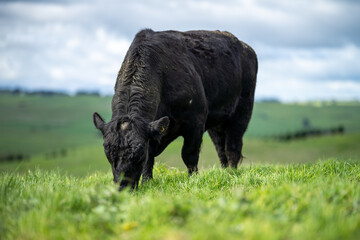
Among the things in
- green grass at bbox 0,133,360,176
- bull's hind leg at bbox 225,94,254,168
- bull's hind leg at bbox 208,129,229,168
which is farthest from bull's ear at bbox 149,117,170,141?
green grass at bbox 0,133,360,176

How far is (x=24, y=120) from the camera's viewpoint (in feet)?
477

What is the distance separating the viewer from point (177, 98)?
8.10m

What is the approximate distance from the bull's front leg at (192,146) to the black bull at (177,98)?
0.02 meters

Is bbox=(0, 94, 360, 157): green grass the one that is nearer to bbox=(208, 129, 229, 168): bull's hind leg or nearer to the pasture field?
bbox=(208, 129, 229, 168): bull's hind leg

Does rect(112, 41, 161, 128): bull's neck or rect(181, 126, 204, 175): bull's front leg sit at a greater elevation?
rect(112, 41, 161, 128): bull's neck

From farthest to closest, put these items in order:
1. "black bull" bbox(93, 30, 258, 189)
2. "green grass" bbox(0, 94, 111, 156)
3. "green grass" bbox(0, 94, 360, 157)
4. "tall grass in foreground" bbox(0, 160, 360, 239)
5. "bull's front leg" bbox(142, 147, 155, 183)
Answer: "green grass" bbox(0, 94, 360, 157), "green grass" bbox(0, 94, 111, 156), "bull's front leg" bbox(142, 147, 155, 183), "black bull" bbox(93, 30, 258, 189), "tall grass in foreground" bbox(0, 160, 360, 239)

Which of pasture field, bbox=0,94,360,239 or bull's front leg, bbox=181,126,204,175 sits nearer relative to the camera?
pasture field, bbox=0,94,360,239

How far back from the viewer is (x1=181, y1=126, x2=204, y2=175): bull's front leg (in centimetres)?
→ 870

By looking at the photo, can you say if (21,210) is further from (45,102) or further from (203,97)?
(45,102)

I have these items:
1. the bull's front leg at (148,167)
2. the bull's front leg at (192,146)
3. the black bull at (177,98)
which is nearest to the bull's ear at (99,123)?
the black bull at (177,98)

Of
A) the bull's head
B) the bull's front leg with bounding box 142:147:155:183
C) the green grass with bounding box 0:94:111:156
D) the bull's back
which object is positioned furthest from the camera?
the green grass with bounding box 0:94:111:156

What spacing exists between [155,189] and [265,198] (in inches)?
108

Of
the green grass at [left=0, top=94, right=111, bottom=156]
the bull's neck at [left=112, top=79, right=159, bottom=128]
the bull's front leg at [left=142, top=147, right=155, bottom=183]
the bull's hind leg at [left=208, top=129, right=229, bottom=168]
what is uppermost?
the bull's neck at [left=112, top=79, right=159, bottom=128]

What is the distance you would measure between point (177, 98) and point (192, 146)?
1.33 m
